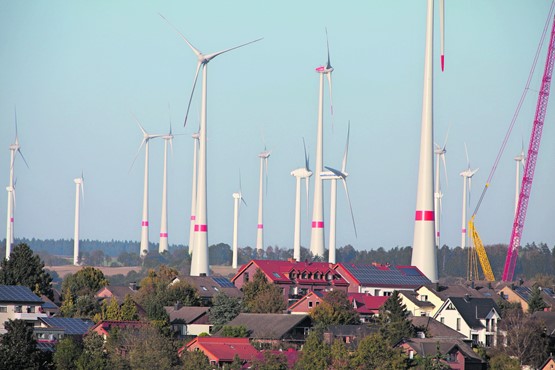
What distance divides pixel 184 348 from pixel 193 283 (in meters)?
42.6

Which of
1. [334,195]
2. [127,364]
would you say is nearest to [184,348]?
[127,364]

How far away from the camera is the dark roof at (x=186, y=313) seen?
120688 millimetres

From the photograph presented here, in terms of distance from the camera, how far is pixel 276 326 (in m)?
110

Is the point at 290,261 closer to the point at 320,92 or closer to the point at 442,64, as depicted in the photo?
the point at 442,64

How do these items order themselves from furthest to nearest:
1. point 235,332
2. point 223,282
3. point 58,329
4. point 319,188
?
point 319,188
point 223,282
point 235,332
point 58,329

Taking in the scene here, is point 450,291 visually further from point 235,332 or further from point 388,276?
point 235,332

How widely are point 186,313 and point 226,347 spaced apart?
71.6ft

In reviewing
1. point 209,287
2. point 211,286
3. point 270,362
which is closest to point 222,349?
point 270,362

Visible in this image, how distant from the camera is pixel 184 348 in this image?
100812 millimetres

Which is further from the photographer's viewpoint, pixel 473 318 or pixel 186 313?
pixel 186 313

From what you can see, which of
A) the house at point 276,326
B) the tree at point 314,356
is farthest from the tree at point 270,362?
the house at point 276,326

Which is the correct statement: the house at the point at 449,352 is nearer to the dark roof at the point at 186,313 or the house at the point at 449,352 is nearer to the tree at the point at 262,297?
the tree at the point at 262,297

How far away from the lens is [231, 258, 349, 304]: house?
456 ft

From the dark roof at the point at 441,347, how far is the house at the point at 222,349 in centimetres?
→ 1139
